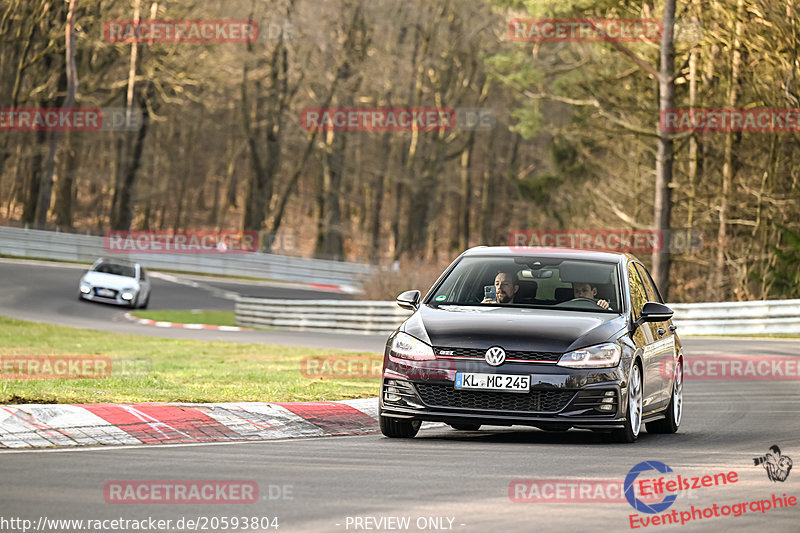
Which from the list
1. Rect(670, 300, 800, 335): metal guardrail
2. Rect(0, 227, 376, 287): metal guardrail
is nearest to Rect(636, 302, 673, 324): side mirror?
Rect(670, 300, 800, 335): metal guardrail

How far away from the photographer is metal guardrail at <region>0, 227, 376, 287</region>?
5191 cm

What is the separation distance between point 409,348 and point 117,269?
30.1m

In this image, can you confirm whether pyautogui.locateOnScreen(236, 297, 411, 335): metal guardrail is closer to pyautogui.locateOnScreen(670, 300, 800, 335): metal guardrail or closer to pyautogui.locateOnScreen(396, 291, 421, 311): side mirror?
pyautogui.locateOnScreen(670, 300, 800, 335): metal guardrail

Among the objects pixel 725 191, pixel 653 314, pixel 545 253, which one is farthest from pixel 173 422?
pixel 725 191

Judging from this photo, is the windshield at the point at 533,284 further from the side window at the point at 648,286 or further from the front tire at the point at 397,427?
the front tire at the point at 397,427

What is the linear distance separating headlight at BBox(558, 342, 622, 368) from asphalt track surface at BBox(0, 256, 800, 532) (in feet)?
2.20

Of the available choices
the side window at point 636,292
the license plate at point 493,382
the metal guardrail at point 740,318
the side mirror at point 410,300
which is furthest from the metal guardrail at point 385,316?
the license plate at point 493,382

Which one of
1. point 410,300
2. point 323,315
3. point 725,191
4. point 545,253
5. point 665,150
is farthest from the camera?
point 725,191

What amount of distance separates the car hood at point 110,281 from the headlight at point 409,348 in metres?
29.0

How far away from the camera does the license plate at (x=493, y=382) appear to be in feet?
33.3

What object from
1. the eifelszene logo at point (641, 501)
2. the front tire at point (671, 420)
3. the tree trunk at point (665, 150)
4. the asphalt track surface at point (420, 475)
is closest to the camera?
the asphalt track surface at point (420, 475)

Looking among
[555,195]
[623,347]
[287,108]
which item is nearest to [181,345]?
[623,347]

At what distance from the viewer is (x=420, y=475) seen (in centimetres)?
847

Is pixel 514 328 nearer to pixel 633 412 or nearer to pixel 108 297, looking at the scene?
pixel 633 412
